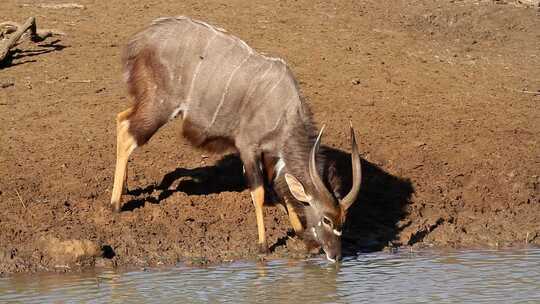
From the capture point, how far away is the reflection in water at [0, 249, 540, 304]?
7320 mm

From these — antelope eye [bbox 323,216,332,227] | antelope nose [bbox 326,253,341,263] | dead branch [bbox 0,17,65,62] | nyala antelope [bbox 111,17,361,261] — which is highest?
dead branch [bbox 0,17,65,62]

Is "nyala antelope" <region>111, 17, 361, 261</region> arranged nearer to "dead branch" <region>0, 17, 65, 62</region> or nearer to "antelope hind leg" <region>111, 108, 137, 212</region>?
"antelope hind leg" <region>111, 108, 137, 212</region>

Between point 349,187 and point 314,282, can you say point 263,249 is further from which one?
point 349,187

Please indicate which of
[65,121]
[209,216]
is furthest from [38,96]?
[209,216]

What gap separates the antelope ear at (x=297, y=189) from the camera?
8.66m

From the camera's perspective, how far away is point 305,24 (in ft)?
48.2

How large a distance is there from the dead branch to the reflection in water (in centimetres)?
499

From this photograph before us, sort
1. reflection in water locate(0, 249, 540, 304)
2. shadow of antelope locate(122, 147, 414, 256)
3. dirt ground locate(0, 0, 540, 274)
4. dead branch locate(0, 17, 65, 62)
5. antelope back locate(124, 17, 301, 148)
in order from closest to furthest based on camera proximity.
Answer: reflection in water locate(0, 249, 540, 304)
dirt ground locate(0, 0, 540, 274)
antelope back locate(124, 17, 301, 148)
shadow of antelope locate(122, 147, 414, 256)
dead branch locate(0, 17, 65, 62)

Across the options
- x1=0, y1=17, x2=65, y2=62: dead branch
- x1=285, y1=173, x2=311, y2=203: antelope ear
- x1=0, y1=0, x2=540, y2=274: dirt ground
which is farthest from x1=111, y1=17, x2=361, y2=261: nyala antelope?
x1=0, y1=17, x2=65, y2=62: dead branch

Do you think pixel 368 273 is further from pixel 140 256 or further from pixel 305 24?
pixel 305 24

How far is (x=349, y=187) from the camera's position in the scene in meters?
9.98

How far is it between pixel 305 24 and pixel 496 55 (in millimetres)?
2625

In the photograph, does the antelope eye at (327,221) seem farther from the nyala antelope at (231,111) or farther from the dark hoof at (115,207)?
the dark hoof at (115,207)

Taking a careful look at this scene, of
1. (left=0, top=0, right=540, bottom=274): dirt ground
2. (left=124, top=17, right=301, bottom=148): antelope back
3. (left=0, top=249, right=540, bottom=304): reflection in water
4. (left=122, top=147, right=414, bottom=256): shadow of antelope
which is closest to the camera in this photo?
(left=0, top=249, right=540, bottom=304): reflection in water
